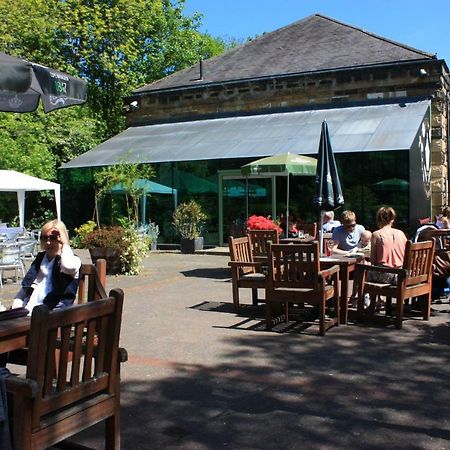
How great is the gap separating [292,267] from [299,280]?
17 cm

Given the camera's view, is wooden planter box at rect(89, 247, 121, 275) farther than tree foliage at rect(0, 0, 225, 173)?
No

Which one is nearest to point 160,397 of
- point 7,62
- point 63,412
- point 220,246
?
point 63,412

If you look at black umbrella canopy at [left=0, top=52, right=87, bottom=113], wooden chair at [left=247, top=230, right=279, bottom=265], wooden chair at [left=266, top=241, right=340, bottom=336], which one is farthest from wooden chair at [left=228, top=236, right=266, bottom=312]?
black umbrella canopy at [left=0, top=52, right=87, bottom=113]

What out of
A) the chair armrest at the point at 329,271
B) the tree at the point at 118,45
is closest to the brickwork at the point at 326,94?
the tree at the point at 118,45

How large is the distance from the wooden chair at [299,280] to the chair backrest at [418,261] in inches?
32.0

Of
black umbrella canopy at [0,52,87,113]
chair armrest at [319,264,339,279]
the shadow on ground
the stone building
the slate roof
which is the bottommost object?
the shadow on ground

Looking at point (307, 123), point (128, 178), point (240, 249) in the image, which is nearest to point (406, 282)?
point (240, 249)

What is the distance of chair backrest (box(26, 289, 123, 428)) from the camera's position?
2623 millimetres

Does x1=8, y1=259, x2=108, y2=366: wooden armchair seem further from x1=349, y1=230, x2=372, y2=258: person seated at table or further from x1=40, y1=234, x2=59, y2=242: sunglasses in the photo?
x1=349, y1=230, x2=372, y2=258: person seated at table

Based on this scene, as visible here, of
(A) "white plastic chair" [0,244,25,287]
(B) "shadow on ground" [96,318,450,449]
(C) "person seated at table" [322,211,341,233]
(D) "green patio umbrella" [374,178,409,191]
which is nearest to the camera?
(B) "shadow on ground" [96,318,450,449]

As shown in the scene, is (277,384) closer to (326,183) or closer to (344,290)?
(344,290)

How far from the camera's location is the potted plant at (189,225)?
1700 cm

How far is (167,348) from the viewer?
593 centimetres

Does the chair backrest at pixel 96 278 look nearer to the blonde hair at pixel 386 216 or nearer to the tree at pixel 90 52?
the blonde hair at pixel 386 216
